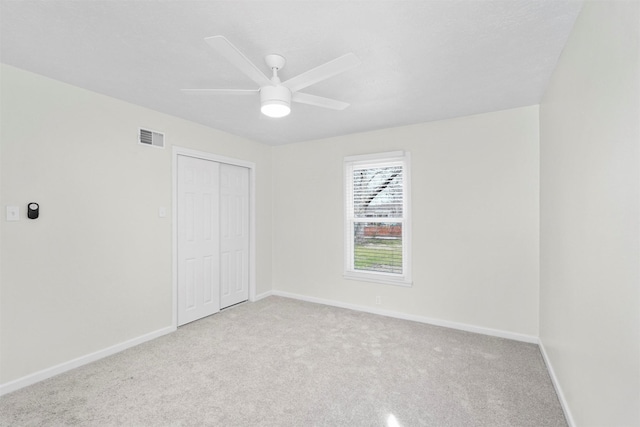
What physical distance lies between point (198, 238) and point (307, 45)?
8.99 ft

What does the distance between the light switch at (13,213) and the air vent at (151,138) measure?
1178 millimetres

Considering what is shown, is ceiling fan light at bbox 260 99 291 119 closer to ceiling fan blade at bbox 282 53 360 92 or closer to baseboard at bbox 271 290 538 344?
ceiling fan blade at bbox 282 53 360 92

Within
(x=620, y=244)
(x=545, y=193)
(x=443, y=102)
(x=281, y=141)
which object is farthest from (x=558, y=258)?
(x=281, y=141)

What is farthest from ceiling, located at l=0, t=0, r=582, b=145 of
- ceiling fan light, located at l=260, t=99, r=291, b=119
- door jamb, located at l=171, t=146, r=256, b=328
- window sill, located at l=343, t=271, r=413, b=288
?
window sill, located at l=343, t=271, r=413, b=288

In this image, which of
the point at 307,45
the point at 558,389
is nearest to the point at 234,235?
the point at 307,45

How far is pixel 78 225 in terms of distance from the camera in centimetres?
263

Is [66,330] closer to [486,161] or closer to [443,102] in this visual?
[443,102]

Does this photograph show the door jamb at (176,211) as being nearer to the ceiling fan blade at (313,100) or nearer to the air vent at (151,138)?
the air vent at (151,138)

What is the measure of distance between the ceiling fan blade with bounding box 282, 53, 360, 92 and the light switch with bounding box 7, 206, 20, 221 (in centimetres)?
229

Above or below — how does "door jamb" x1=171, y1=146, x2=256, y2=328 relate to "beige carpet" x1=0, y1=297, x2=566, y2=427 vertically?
above

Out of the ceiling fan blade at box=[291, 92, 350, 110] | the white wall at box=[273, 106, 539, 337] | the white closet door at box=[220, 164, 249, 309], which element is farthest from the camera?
the white closet door at box=[220, 164, 249, 309]

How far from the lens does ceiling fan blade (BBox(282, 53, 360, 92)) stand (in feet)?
5.29

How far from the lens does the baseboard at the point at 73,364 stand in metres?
2.25

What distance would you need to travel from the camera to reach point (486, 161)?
3.26 m
